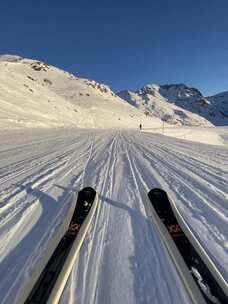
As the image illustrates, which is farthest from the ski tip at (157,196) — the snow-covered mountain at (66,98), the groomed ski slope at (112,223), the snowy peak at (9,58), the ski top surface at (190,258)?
the snowy peak at (9,58)

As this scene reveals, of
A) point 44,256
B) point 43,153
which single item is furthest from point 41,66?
point 44,256

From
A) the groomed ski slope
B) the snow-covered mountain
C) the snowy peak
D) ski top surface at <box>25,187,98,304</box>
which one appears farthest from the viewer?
the snowy peak

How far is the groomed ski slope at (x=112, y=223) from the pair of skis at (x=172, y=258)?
0.11 m

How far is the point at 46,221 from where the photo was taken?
4438mm

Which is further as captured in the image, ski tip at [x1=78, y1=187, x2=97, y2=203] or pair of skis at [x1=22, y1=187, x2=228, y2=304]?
ski tip at [x1=78, y1=187, x2=97, y2=203]

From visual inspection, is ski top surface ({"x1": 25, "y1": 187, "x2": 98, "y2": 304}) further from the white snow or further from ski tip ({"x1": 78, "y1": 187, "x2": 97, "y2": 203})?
ski tip ({"x1": 78, "y1": 187, "x2": 97, "y2": 203})

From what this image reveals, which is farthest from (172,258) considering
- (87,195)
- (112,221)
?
(87,195)

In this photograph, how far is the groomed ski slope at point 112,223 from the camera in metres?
2.85

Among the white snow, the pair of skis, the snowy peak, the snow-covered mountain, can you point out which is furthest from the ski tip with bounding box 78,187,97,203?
the snowy peak

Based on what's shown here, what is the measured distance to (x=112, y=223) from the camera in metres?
4.30

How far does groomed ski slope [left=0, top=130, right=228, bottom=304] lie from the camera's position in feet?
9.36

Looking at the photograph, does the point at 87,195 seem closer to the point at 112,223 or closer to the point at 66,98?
the point at 112,223

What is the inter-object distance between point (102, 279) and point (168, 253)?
890mm

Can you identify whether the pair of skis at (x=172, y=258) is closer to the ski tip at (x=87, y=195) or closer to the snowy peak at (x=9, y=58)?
the ski tip at (x=87, y=195)
